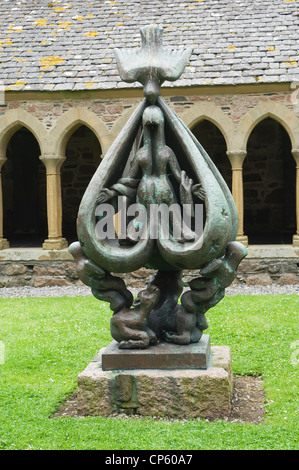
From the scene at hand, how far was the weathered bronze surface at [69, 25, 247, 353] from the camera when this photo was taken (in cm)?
464

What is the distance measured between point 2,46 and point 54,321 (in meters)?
6.00

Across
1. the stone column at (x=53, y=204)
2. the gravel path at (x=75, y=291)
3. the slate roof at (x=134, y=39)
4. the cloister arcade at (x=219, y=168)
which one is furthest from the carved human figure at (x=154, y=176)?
the cloister arcade at (x=219, y=168)

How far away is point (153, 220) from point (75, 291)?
6362 mm

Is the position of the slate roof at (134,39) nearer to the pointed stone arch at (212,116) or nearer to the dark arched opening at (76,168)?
the pointed stone arch at (212,116)

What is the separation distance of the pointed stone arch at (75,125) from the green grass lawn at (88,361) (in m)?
2.76

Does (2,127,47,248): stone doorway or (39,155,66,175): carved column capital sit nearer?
(39,155,66,175): carved column capital

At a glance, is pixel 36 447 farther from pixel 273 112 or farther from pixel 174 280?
pixel 273 112

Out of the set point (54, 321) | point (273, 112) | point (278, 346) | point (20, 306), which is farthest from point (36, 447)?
point (273, 112)

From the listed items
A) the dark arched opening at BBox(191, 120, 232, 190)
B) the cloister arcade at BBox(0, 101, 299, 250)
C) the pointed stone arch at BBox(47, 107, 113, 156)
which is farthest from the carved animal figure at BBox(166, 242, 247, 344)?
the dark arched opening at BBox(191, 120, 232, 190)

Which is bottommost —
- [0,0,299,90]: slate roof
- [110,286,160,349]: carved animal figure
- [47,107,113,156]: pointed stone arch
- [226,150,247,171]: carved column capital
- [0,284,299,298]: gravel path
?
[0,284,299,298]: gravel path

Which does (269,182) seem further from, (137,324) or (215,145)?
(137,324)

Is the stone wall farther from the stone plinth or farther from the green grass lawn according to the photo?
the stone plinth

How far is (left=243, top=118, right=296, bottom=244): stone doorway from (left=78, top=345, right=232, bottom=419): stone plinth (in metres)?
10.1

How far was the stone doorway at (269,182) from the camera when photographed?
1438cm
